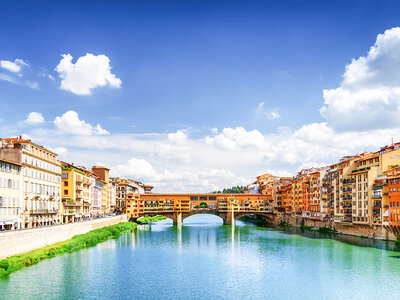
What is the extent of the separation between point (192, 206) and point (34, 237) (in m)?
71.4

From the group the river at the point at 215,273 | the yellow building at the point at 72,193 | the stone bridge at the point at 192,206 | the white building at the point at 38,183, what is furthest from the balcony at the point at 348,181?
the white building at the point at 38,183

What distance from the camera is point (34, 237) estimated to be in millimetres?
44938

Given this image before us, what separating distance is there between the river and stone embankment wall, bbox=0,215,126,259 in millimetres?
2632

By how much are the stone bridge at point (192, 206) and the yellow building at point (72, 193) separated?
26.9 metres

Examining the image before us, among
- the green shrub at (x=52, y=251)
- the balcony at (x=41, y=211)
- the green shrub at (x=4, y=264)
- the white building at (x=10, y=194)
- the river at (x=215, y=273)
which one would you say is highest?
the white building at (x=10, y=194)

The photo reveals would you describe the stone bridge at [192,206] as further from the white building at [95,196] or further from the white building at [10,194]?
the white building at [10,194]

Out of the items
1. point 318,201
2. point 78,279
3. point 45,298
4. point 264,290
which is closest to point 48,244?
point 78,279

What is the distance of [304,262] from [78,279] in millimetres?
25199

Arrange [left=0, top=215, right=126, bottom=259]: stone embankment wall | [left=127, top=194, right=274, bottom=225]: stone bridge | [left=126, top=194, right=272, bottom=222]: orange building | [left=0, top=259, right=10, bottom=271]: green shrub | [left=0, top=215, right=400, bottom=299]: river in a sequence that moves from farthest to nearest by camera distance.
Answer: [left=126, top=194, right=272, bottom=222]: orange building, [left=127, top=194, right=274, bottom=225]: stone bridge, [left=0, top=215, right=126, bottom=259]: stone embankment wall, [left=0, top=259, right=10, bottom=271]: green shrub, [left=0, top=215, right=400, bottom=299]: river

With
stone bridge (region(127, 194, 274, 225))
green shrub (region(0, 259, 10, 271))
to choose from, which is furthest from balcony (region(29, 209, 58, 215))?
stone bridge (region(127, 194, 274, 225))

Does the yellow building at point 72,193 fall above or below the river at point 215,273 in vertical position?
above

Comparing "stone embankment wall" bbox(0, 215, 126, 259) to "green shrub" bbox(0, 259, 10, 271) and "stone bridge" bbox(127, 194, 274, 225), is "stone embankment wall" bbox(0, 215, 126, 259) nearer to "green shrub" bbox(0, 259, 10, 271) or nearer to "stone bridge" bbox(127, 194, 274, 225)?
"green shrub" bbox(0, 259, 10, 271)

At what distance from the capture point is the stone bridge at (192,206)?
11031 centimetres

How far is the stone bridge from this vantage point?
110312 mm
